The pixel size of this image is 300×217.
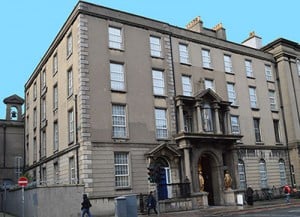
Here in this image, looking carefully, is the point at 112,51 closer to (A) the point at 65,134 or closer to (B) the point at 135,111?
(B) the point at 135,111

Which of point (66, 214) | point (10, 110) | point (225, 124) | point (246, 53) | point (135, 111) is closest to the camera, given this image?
point (66, 214)

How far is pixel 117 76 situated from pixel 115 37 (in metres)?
3.28

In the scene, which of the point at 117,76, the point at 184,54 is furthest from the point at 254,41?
the point at 117,76

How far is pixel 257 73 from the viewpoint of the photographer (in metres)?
39.7

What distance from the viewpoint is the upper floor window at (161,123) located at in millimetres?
29750

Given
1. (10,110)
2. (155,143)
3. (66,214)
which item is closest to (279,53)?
(155,143)

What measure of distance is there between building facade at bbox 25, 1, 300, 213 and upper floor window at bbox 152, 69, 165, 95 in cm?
9

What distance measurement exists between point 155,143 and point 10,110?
2638 cm

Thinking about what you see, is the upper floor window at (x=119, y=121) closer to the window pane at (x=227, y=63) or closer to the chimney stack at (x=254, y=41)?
the window pane at (x=227, y=63)

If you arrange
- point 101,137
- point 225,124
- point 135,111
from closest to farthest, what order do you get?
point 101,137 → point 135,111 → point 225,124

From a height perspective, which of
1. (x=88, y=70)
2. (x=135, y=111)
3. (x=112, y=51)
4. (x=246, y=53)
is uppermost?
(x=246, y=53)

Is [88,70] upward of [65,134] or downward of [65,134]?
upward

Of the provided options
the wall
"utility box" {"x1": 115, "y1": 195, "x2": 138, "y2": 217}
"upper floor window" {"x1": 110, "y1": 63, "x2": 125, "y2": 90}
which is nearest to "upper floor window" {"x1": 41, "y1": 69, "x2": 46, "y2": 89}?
"upper floor window" {"x1": 110, "y1": 63, "x2": 125, "y2": 90}

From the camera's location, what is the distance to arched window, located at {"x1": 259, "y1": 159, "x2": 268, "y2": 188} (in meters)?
36.1
